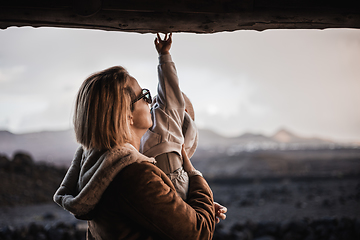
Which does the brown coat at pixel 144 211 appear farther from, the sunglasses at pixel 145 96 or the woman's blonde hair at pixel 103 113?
the sunglasses at pixel 145 96

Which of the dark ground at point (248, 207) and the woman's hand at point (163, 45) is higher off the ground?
the woman's hand at point (163, 45)

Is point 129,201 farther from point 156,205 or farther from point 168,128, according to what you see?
point 168,128

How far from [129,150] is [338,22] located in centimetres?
146

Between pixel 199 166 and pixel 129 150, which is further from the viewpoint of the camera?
pixel 199 166

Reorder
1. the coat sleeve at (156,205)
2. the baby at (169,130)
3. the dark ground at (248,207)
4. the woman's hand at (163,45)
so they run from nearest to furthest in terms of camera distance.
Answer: the coat sleeve at (156,205), the baby at (169,130), the woman's hand at (163,45), the dark ground at (248,207)

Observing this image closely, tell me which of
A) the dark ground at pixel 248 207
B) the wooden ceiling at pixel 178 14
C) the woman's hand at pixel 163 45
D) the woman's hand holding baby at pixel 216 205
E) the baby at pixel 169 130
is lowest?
the dark ground at pixel 248 207

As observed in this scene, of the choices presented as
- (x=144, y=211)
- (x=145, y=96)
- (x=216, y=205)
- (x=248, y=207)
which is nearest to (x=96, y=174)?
(x=144, y=211)

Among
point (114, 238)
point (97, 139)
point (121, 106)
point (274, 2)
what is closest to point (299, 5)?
point (274, 2)

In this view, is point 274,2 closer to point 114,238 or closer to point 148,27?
point 148,27

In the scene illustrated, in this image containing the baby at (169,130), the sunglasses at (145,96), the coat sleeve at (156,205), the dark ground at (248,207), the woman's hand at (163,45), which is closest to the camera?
the coat sleeve at (156,205)

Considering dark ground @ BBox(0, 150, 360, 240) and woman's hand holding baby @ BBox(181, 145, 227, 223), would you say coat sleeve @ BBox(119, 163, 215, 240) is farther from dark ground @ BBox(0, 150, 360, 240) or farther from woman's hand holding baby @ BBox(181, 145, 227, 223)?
dark ground @ BBox(0, 150, 360, 240)

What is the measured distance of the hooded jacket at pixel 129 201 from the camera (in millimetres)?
1109

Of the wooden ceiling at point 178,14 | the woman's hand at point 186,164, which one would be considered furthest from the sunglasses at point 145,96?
the wooden ceiling at point 178,14

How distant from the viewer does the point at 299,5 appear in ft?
5.54
